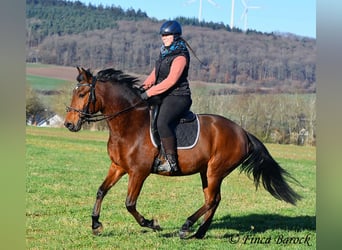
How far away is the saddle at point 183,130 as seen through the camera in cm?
570

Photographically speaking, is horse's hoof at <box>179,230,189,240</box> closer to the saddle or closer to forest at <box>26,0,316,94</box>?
the saddle

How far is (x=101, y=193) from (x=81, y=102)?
41.9 inches

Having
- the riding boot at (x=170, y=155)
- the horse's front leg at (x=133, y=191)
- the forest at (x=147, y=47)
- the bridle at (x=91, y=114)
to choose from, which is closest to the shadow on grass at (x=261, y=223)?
the horse's front leg at (x=133, y=191)

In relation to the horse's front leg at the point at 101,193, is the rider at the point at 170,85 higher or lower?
higher

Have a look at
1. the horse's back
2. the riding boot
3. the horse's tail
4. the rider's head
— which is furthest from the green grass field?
the rider's head

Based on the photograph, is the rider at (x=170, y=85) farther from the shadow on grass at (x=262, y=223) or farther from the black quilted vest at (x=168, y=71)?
the shadow on grass at (x=262, y=223)

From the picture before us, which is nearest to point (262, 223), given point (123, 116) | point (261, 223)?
point (261, 223)

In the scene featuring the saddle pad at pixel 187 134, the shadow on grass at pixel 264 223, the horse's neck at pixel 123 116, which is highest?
the horse's neck at pixel 123 116

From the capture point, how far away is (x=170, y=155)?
5660 millimetres

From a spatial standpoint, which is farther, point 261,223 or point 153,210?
point 153,210

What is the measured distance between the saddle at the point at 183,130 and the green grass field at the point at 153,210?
109cm

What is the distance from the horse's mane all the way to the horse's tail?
1666 mm

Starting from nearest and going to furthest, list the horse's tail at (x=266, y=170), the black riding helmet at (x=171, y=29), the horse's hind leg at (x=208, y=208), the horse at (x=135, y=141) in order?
the black riding helmet at (x=171, y=29)
the horse at (x=135, y=141)
the horse's hind leg at (x=208, y=208)
the horse's tail at (x=266, y=170)

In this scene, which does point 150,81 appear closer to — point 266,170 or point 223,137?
point 223,137
